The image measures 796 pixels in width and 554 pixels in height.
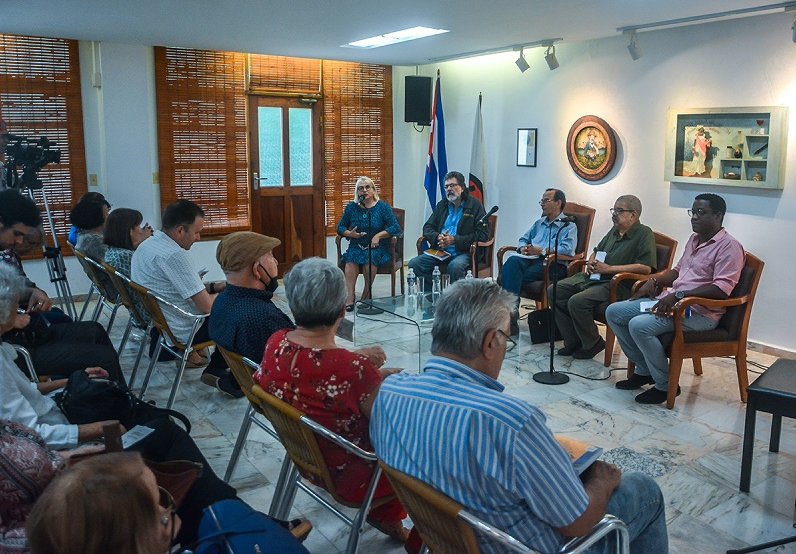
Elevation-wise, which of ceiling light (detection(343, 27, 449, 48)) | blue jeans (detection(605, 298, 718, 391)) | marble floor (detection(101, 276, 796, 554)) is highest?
ceiling light (detection(343, 27, 449, 48))

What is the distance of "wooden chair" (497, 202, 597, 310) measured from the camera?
17.7ft

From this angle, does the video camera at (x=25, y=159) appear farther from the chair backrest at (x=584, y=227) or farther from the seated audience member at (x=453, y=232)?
the chair backrest at (x=584, y=227)

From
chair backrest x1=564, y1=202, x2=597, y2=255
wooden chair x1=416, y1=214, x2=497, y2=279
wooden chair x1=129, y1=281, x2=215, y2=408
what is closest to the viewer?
wooden chair x1=129, y1=281, x2=215, y2=408

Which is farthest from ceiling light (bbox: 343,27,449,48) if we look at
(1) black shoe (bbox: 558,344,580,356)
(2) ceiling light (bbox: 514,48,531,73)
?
(1) black shoe (bbox: 558,344,580,356)

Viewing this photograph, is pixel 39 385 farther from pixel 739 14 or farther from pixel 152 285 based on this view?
pixel 739 14

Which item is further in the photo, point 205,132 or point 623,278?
point 205,132

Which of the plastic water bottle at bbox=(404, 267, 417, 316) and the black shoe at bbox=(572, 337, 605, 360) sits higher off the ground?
Result: the plastic water bottle at bbox=(404, 267, 417, 316)

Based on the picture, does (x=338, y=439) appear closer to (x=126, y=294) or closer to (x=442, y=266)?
(x=126, y=294)

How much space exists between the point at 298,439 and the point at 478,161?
5592 millimetres

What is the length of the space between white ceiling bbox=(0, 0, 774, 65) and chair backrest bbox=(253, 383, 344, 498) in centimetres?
306

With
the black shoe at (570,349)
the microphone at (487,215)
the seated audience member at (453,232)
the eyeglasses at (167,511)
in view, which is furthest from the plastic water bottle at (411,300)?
the eyeglasses at (167,511)

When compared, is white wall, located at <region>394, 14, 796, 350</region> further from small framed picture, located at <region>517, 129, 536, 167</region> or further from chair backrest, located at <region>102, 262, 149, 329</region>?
chair backrest, located at <region>102, 262, 149, 329</region>

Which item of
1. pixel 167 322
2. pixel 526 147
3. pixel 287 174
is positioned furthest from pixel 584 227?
pixel 167 322

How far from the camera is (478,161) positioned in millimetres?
7285
